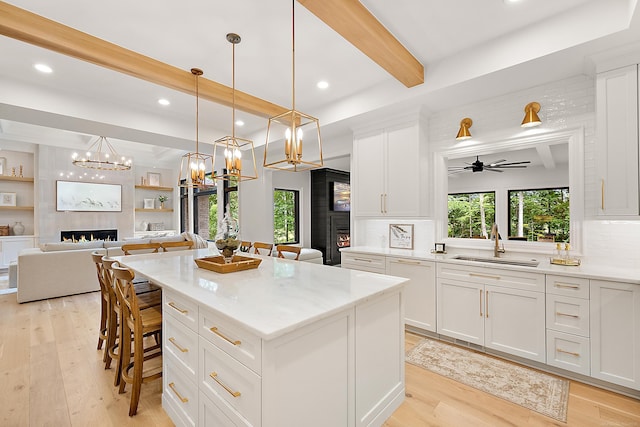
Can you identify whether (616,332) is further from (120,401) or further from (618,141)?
(120,401)

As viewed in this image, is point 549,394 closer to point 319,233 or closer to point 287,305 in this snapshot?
point 287,305

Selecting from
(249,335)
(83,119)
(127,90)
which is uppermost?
(127,90)

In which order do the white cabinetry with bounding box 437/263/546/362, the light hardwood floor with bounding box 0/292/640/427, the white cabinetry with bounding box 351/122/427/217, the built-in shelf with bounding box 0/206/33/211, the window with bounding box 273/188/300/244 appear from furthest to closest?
the window with bounding box 273/188/300/244
the built-in shelf with bounding box 0/206/33/211
the white cabinetry with bounding box 351/122/427/217
the white cabinetry with bounding box 437/263/546/362
the light hardwood floor with bounding box 0/292/640/427

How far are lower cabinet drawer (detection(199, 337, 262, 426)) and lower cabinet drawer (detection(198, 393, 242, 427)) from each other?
0.10 feet

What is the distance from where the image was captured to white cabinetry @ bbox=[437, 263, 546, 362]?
2465mm

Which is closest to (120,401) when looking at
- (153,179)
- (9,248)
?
(9,248)

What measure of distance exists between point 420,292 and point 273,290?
2.02m

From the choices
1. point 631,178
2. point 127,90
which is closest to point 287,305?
point 631,178

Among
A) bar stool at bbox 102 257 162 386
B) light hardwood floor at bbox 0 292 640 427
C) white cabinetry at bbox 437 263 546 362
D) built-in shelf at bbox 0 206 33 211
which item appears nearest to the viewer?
light hardwood floor at bbox 0 292 640 427

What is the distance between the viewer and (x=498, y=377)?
7.80ft

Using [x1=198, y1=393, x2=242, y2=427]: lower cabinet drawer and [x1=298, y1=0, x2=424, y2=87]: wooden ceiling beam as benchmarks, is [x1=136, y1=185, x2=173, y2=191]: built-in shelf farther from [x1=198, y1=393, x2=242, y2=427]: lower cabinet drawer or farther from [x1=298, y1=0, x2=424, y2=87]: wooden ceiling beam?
[x1=198, y1=393, x2=242, y2=427]: lower cabinet drawer

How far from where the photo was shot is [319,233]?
24.7 ft

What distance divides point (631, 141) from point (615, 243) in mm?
889

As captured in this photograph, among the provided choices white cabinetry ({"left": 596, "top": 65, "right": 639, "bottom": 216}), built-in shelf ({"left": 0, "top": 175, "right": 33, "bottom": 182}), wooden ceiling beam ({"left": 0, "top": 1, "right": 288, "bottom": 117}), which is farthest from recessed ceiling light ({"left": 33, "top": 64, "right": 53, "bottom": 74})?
built-in shelf ({"left": 0, "top": 175, "right": 33, "bottom": 182})
